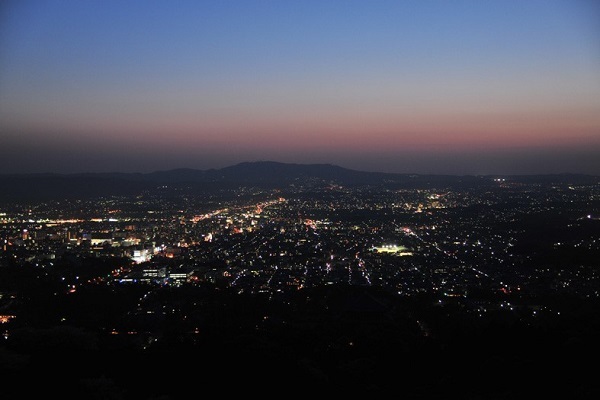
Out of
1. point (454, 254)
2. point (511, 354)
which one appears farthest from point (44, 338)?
point (454, 254)

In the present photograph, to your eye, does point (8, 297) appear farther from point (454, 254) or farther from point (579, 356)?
point (454, 254)

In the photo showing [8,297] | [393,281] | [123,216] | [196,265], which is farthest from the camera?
[123,216]

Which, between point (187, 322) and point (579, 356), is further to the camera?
point (187, 322)

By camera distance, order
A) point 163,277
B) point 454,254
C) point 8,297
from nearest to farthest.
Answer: point 8,297 → point 163,277 → point 454,254

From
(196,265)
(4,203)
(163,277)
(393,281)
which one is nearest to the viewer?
(393,281)

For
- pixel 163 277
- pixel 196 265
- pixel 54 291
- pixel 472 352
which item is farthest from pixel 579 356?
pixel 196 265

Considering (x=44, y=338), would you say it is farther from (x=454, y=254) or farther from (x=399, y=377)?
(x=454, y=254)
